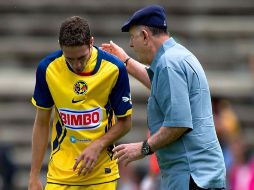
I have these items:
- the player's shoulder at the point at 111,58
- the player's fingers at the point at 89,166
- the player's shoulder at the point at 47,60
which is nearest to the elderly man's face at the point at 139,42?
the player's shoulder at the point at 111,58

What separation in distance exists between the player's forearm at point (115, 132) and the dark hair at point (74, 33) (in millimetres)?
710

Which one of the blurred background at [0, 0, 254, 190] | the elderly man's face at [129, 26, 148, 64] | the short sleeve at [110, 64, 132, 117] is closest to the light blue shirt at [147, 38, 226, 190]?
the elderly man's face at [129, 26, 148, 64]

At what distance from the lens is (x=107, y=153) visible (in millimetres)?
8039

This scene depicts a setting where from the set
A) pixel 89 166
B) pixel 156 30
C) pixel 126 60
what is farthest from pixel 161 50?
pixel 126 60

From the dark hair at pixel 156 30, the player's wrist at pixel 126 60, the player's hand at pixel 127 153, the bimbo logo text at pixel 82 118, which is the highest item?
the dark hair at pixel 156 30

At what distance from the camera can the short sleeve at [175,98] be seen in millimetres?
7324

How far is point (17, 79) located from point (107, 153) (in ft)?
30.2

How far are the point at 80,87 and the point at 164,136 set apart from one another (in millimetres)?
818

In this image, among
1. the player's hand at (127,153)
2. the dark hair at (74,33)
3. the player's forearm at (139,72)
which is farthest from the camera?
the player's forearm at (139,72)

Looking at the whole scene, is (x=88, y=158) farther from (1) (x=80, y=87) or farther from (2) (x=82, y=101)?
(1) (x=80, y=87)

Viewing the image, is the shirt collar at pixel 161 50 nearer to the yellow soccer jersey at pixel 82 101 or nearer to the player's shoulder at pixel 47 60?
the yellow soccer jersey at pixel 82 101

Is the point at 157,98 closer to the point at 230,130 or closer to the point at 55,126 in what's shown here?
the point at 55,126

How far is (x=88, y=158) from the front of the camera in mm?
7809

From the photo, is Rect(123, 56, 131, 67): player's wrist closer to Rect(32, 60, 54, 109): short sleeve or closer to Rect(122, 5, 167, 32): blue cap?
Rect(32, 60, 54, 109): short sleeve
